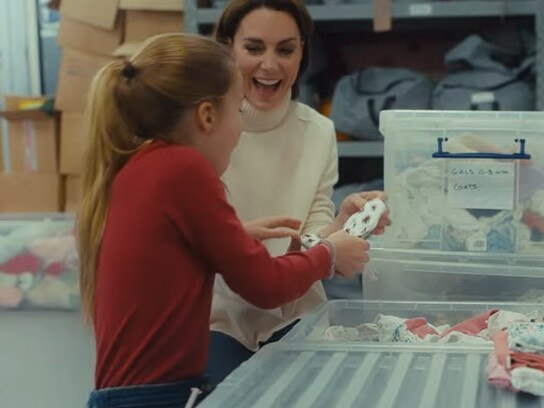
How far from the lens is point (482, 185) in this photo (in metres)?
1.53

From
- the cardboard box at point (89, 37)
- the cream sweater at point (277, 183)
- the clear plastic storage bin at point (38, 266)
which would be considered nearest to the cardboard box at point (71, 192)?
the cardboard box at point (89, 37)

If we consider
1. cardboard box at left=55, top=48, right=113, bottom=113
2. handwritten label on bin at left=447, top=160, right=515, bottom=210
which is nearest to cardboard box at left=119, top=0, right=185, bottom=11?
cardboard box at left=55, top=48, right=113, bottom=113

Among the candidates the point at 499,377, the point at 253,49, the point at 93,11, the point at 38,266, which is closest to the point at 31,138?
the point at 93,11

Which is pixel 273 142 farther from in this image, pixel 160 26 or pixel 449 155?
pixel 160 26

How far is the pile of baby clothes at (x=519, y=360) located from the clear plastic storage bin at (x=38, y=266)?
51.8 inches

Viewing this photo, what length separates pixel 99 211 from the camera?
3.78 feet

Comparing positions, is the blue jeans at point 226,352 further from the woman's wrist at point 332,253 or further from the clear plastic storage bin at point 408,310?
the woman's wrist at point 332,253

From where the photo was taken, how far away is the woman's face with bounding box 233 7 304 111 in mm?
1588

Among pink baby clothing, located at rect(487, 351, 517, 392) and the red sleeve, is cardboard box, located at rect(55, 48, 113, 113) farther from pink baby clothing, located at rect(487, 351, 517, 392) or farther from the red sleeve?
pink baby clothing, located at rect(487, 351, 517, 392)

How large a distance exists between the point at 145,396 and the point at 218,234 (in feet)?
0.77

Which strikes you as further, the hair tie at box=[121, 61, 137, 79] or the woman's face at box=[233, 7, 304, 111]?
the woman's face at box=[233, 7, 304, 111]

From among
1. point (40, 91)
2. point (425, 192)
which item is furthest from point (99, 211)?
point (40, 91)

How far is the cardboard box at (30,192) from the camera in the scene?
2.99 metres

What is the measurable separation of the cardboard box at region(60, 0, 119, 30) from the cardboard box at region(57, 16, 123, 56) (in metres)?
0.02
